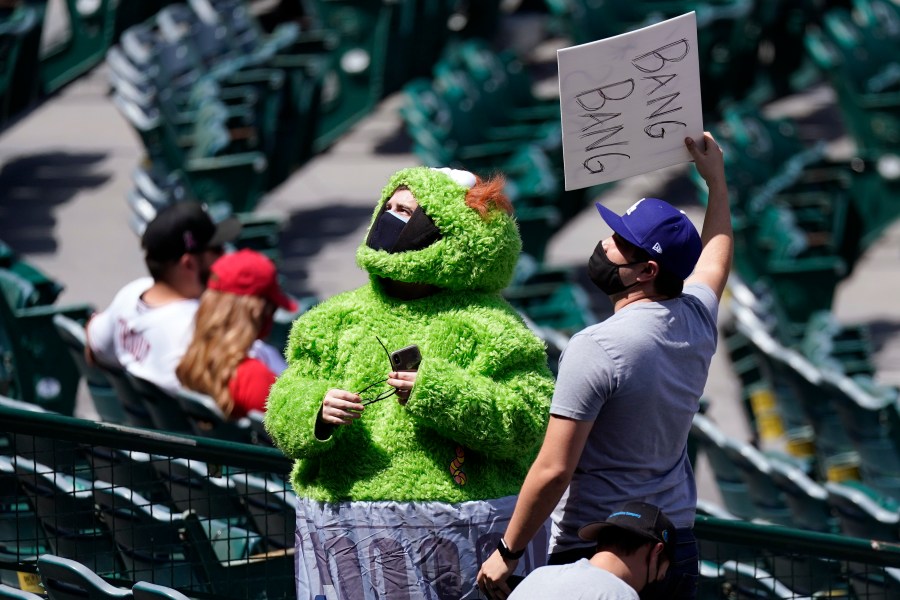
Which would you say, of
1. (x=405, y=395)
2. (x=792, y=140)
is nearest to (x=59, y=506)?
(x=405, y=395)

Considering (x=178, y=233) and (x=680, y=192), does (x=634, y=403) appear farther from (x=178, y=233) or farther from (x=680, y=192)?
(x=680, y=192)

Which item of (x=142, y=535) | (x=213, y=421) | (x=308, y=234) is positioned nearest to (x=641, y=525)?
(x=142, y=535)

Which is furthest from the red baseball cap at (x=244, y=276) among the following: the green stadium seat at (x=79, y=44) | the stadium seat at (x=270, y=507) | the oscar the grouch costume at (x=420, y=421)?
the green stadium seat at (x=79, y=44)

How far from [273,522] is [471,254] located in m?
1.17

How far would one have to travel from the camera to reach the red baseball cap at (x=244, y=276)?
15.9 feet

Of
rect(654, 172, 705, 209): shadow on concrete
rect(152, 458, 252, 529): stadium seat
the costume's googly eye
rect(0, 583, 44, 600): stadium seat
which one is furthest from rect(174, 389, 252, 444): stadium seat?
rect(654, 172, 705, 209): shadow on concrete

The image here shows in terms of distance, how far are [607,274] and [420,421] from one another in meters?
0.48

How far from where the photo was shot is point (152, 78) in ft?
32.5

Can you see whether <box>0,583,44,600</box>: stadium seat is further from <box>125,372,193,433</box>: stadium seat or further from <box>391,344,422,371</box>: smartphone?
<box>125,372,193,433</box>: stadium seat

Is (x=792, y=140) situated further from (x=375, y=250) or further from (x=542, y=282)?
(x=375, y=250)

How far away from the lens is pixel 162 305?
503cm

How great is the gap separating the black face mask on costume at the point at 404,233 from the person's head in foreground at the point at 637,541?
70cm

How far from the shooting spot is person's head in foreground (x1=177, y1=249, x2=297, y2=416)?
4.75m

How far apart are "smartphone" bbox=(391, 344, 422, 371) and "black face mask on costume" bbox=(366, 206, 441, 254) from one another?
0.80ft
